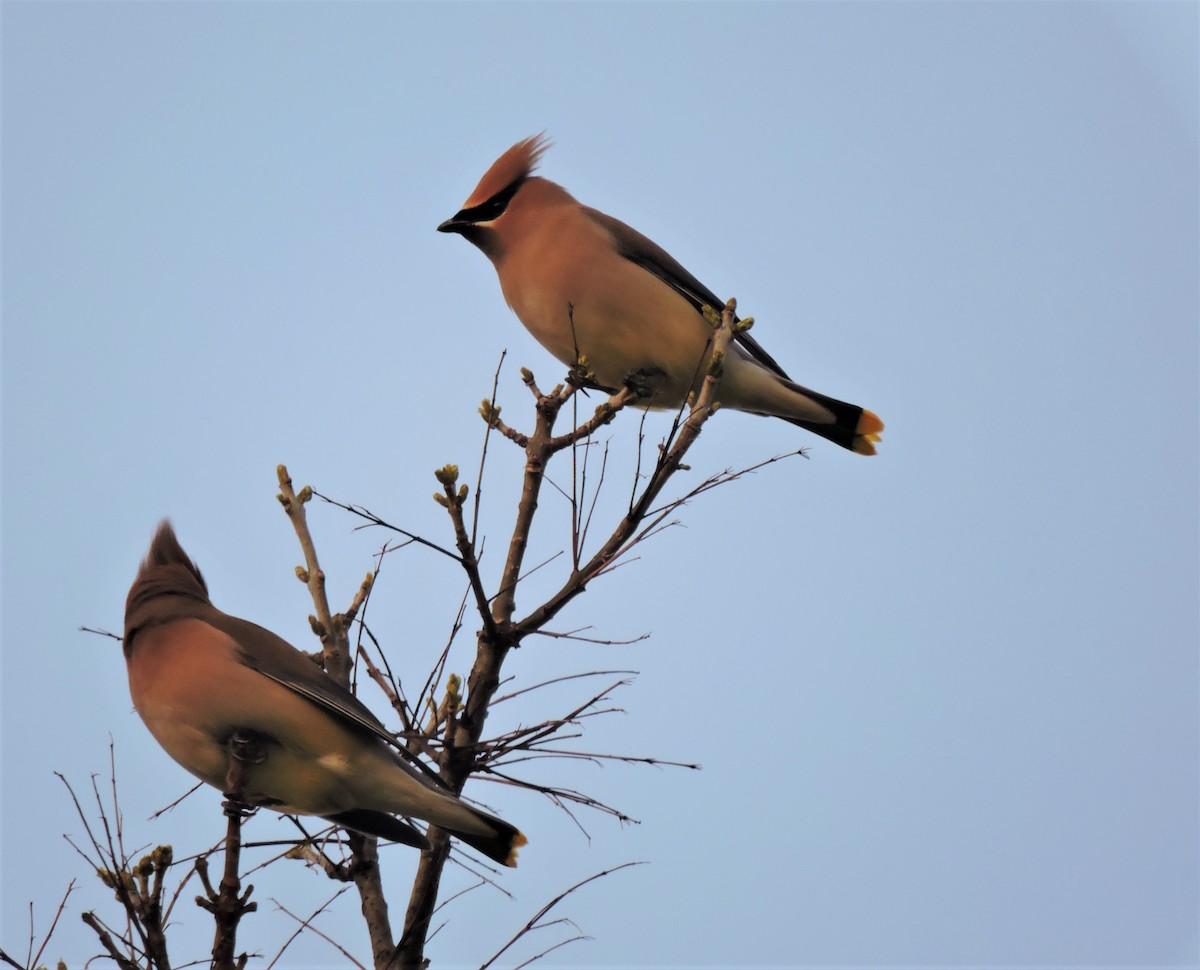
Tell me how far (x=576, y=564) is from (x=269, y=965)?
→ 4.11ft

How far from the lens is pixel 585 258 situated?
5.29 metres

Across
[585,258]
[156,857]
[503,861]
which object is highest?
[585,258]

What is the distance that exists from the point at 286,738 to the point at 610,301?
6.84 ft

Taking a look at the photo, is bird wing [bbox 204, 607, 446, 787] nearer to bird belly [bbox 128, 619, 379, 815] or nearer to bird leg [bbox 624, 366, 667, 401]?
bird belly [bbox 128, 619, 379, 815]

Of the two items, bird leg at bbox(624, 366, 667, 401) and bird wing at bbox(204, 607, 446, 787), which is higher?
bird leg at bbox(624, 366, 667, 401)

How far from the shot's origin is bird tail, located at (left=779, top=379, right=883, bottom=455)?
18.2ft

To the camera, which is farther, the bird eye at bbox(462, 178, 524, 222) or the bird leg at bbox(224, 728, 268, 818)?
the bird eye at bbox(462, 178, 524, 222)

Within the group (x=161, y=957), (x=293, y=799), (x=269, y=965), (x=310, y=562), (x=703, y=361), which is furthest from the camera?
(x=703, y=361)

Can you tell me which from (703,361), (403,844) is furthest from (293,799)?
(703,361)

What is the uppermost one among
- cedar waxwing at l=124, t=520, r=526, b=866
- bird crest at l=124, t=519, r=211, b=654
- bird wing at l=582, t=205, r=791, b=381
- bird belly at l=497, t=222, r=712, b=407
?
bird wing at l=582, t=205, r=791, b=381

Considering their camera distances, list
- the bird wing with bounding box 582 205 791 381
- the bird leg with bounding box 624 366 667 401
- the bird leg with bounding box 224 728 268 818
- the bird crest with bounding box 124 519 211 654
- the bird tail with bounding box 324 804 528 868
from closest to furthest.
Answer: the bird leg with bounding box 224 728 268 818 < the bird tail with bounding box 324 804 528 868 < the bird crest with bounding box 124 519 211 654 < the bird leg with bounding box 624 366 667 401 < the bird wing with bounding box 582 205 791 381

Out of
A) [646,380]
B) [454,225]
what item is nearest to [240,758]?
[646,380]

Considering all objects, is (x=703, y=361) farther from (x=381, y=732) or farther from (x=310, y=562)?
(x=381, y=732)

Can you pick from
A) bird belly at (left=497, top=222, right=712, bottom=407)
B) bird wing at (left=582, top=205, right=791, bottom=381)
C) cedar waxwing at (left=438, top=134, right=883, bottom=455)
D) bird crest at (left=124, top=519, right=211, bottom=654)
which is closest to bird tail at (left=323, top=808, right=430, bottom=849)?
bird crest at (left=124, top=519, right=211, bottom=654)
